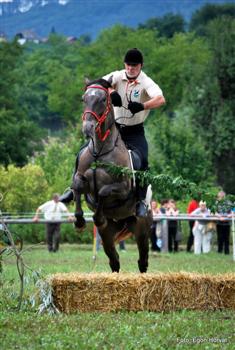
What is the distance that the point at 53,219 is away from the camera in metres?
34.2

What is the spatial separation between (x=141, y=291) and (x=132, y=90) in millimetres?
4097

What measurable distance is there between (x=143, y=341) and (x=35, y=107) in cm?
11129

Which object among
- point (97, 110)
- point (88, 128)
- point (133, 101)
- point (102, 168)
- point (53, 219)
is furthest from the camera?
point (53, 219)

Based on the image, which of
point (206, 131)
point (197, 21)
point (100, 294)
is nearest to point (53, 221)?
point (100, 294)

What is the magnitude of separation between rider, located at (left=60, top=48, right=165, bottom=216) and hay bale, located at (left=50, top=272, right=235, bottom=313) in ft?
9.47

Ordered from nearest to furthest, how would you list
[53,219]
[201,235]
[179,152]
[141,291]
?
[141,291], [201,235], [53,219], [179,152]

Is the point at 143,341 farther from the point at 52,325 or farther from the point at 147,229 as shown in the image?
the point at 147,229

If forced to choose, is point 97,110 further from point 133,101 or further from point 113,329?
point 113,329

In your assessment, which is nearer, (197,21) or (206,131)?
(206,131)

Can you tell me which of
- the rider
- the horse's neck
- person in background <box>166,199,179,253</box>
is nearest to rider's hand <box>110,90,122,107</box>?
the rider

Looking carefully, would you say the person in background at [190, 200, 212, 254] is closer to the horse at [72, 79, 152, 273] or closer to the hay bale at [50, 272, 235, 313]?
the horse at [72, 79, 152, 273]

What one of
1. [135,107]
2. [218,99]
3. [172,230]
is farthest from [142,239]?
[218,99]

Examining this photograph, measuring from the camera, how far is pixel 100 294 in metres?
13.3

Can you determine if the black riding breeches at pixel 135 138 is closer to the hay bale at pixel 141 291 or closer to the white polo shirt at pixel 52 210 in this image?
the hay bale at pixel 141 291
